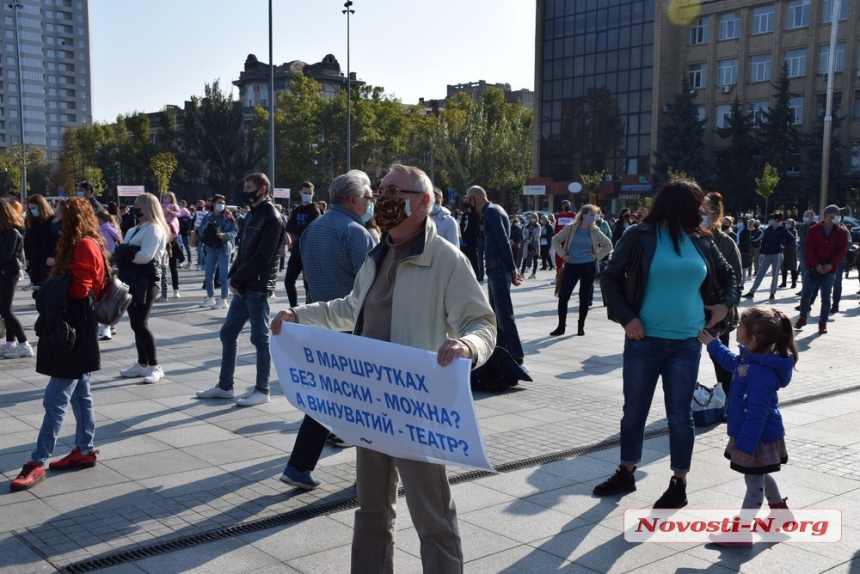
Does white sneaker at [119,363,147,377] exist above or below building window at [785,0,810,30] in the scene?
below

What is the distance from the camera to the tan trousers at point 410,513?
10.8 feet

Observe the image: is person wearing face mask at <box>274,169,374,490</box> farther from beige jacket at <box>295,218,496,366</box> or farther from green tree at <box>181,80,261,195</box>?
green tree at <box>181,80,261,195</box>

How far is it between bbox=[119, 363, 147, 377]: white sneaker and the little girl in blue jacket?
6.12 meters

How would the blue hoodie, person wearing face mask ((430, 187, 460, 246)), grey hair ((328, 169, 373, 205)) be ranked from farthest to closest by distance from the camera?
person wearing face mask ((430, 187, 460, 246))
grey hair ((328, 169, 373, 205))
the blue hoodie

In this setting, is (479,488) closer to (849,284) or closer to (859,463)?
(859,463)

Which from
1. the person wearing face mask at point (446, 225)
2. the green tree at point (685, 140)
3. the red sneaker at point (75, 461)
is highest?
the green tree at point (685, 140)

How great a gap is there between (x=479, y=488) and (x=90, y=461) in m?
2.54

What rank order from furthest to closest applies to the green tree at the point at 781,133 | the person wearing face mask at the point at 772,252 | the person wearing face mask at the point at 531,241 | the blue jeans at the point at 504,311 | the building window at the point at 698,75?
the building window at the point at 698,75 < the green tree at the point at 781,133 < the person wearing face mask at the point at 531,241 < the person wearing face mask at the point at 772,252 < the blue jeans at the point at 504,311

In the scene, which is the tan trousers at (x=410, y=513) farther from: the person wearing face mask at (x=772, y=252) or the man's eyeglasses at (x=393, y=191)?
the person wearing face mask at (x=772, y=252)

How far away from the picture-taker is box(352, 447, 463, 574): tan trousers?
3.28 meters

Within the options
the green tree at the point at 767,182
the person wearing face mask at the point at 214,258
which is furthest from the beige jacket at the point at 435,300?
the green tree at the point at 767,182

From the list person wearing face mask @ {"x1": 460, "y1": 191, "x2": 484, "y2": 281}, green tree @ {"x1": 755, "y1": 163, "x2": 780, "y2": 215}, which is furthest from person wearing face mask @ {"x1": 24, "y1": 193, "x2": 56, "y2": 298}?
green tree @ {"x1": 755, "y1": 163, "x2": 780, "y2": 215}

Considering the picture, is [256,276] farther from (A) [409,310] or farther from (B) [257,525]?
(A) [409,310]

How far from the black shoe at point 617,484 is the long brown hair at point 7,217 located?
7074 millimetres
